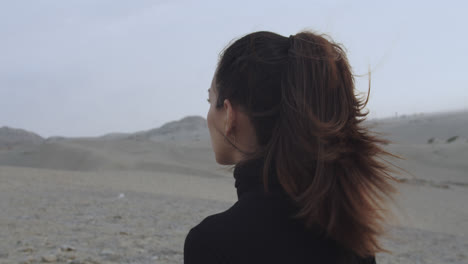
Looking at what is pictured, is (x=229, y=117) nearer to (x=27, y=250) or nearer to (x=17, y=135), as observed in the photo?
(x=27, y=250)

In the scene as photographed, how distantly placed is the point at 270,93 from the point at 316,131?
7.1 inches

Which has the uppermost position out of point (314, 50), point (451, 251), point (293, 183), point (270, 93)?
point (314, 50)

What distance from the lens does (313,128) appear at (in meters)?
1.18

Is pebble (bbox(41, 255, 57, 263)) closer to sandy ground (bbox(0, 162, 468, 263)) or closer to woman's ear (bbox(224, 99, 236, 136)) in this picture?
sandy ground (bbox(0, 162, 468, 263))

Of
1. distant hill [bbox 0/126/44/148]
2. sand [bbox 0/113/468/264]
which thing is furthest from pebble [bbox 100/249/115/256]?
distant hill [bbox 0/126/44/148]

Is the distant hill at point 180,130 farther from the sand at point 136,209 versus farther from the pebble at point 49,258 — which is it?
the pebble at point 49,258

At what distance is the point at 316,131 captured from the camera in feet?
3.85

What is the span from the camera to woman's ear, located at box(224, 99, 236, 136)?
4.20 ft

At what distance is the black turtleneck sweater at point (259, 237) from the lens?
1.05m

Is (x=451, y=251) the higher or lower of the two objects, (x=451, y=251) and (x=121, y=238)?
the lower

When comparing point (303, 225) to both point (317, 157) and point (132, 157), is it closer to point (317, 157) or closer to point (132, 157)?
point (317, 157)

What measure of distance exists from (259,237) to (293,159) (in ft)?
0.81

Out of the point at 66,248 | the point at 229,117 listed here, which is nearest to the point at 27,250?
the point at 66,248

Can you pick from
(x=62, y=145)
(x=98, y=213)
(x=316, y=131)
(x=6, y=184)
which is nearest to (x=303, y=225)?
(x=316, y=131)
